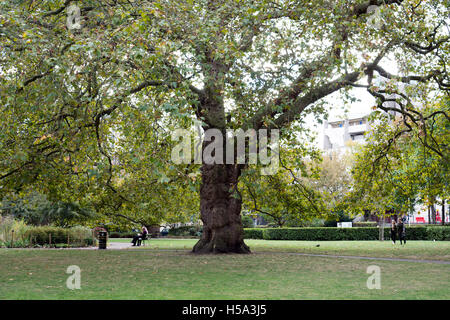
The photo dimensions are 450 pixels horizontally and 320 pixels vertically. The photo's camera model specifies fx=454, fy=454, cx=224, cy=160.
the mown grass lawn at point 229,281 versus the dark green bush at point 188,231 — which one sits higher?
the mown grass lawn at point 229,281

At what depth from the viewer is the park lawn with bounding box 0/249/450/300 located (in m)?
8.34

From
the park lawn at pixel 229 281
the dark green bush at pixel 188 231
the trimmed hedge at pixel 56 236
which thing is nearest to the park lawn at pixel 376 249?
the park lawn at pixel 229 281

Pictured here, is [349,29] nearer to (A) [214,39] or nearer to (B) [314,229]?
(A) [214,39]

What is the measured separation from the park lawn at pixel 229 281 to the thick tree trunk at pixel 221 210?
10.9ft

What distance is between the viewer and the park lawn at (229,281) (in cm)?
834

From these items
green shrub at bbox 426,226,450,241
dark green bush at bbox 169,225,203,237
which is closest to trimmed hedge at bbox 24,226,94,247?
dark green bush at bbox 169,225,203,237

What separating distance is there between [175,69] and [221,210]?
26.8ft

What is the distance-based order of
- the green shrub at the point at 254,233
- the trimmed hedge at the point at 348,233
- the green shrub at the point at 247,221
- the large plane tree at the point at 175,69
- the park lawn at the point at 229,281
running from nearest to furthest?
the park lawn at the point at 229,281, the large plane tree at the point at 175,69, the trimmed hedge at the point at 348,233, the green shrub at the point at 254,233, the green shrub at the point at 247,221

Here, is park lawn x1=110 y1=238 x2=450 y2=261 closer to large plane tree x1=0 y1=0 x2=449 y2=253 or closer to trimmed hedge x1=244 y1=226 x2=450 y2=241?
large plane tree x1=0 y1=0 x2=449 y2=253

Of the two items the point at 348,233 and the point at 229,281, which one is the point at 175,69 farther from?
the point at 348,233

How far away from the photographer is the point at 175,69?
35.8ft

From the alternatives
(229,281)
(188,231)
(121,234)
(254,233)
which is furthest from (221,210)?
(188,231)

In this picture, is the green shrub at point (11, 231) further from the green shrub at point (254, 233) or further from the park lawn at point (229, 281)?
the green shrub at point (254, 233)

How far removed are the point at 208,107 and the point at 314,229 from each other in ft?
78.0
